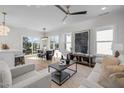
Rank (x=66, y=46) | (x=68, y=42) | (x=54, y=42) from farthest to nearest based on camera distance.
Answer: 1. (x=54, y=42)
2. (x=66, y=46)
3. (x=68, y=42)

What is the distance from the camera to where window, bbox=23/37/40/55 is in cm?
830

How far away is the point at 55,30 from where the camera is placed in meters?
8.34

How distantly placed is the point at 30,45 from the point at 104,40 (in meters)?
6.39

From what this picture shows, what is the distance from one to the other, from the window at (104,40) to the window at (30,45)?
19.5 ft

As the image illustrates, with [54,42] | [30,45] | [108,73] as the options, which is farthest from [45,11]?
[30,45]

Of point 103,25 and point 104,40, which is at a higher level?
point 103,25

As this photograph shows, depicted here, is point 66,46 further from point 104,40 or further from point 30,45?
point 30,45

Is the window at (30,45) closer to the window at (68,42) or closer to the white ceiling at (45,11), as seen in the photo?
the window at (68,42)

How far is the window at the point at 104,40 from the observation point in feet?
15.8

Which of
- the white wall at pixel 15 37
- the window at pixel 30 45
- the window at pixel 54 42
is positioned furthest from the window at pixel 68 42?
the white wall at pixel 15 37

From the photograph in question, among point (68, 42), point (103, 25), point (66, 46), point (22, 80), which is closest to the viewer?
point (22, 80)

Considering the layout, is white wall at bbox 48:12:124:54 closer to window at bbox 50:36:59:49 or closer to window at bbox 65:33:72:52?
window at bbox 65:33:72:52

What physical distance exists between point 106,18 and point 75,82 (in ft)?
11.9

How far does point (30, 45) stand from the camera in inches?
345
